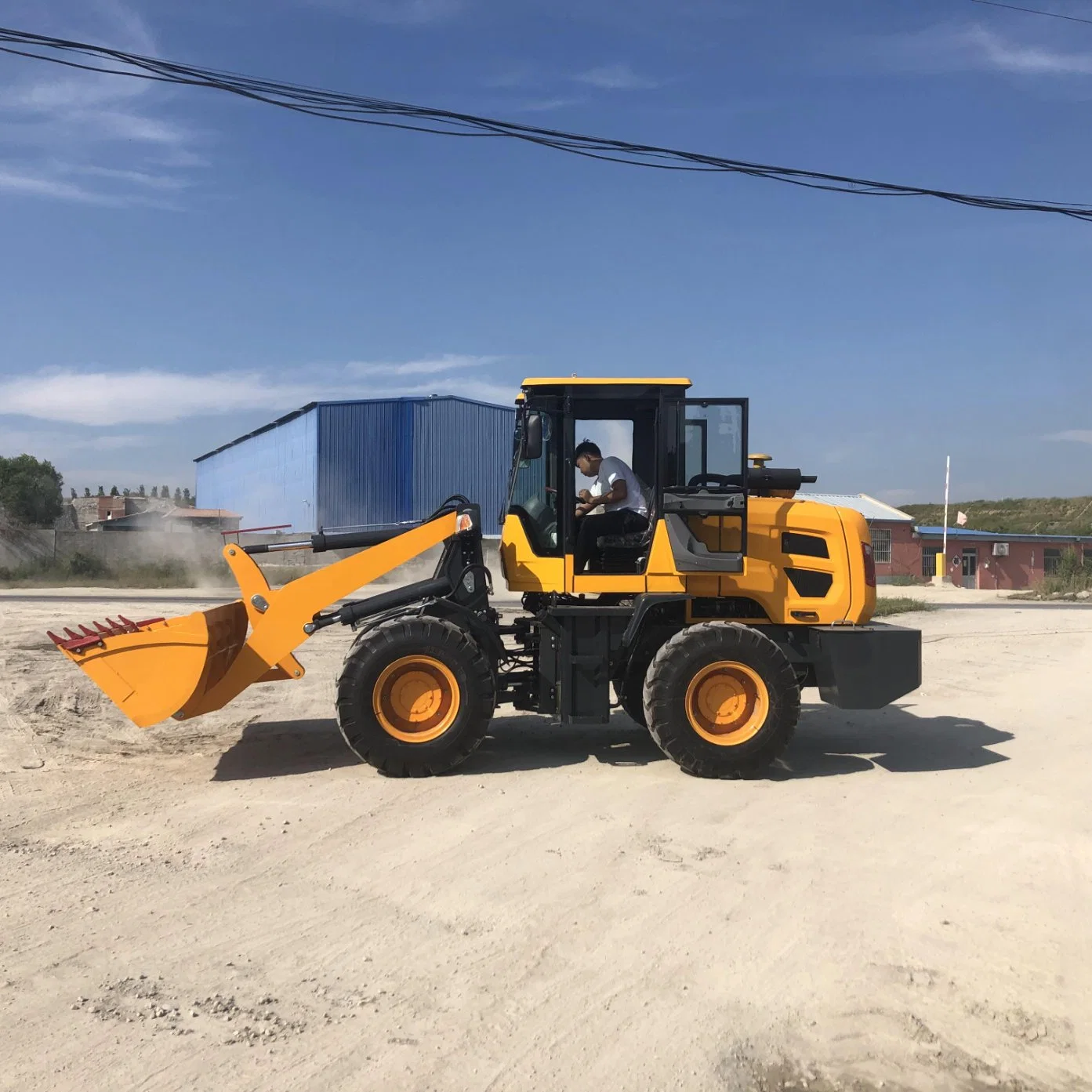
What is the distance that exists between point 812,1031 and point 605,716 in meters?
3.88

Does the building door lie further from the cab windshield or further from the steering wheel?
the cab windshield

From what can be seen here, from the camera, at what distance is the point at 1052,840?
5.74m

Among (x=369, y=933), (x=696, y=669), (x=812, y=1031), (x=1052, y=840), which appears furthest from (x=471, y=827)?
(x=1052, y=840)

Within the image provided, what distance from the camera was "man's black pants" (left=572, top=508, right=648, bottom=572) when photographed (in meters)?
7.61

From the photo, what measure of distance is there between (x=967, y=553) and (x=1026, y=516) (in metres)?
35.8

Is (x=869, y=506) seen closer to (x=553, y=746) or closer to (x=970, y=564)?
(x=970, y=564)

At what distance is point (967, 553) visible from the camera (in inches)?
1699

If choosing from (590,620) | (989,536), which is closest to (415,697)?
(590,620)

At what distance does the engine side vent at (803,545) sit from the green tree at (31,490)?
146 feet

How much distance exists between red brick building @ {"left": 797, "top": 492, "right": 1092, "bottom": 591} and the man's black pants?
3660 centimetres

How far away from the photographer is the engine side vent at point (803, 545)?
771 centimetres

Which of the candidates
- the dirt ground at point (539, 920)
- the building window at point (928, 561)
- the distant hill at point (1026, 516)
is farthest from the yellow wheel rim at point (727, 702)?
the distant hill at point (1026, 516)

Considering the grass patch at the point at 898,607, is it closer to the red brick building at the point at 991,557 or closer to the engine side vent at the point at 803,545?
the engine side vent at the point at 803,545

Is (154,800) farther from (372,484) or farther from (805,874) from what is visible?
(372,484)
